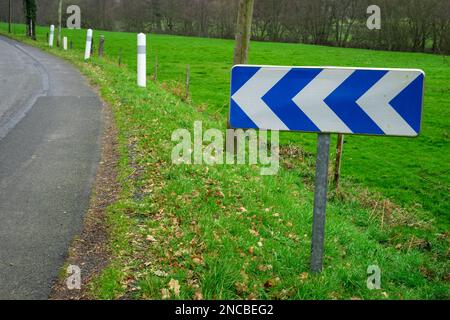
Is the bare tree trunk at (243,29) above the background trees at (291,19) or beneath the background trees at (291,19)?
beneath

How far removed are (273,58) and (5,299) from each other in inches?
1550

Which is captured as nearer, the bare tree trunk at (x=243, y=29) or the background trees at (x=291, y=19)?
the bare tree trunk at (x=243, y=29)

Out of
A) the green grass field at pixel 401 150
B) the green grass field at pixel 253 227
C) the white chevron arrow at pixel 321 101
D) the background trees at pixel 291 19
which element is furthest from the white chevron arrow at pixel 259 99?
the background trees at pixel 291 19

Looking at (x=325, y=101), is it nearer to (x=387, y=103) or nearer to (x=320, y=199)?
(x=387, y=103)

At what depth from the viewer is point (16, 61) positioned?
71.8ft

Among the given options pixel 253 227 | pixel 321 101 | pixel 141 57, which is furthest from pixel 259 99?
pixel 141 57

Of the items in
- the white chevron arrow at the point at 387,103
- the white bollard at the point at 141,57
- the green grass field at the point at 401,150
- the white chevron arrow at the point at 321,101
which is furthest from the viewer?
the white bollard at the point at 141,57

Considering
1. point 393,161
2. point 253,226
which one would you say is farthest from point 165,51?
point 253,226

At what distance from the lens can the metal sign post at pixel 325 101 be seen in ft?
11.7

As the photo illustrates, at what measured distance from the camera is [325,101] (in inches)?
146

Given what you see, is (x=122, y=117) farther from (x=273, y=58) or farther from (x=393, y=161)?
(x=273, y=58)

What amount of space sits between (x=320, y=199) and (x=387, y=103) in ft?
3.03

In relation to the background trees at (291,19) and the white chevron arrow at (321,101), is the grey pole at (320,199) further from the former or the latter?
the background trees at (291,19)

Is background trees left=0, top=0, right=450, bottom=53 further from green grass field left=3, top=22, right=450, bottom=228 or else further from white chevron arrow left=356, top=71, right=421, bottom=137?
white chevron arrow left=356, top=71, right=421, bottom=137
